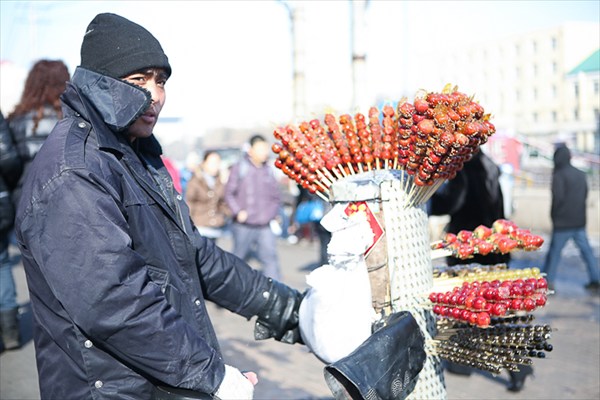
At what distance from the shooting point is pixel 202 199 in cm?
815

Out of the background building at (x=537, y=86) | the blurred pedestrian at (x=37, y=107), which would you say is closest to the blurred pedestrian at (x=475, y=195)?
the background building at (x=537, y=86)

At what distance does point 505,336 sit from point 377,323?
18.1 inches

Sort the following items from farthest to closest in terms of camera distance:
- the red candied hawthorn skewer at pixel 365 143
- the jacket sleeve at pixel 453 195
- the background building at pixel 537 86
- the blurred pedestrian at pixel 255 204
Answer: the blurred pedestrian at pixel 255 204 < the jacket sleeve at pixel 453 195 < the background building at pixel 537 86 < the red candied hawthorn skewer at pixel 365 143

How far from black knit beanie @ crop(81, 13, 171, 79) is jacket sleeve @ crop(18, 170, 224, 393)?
1.49 feet

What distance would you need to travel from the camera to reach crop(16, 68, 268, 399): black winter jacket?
5.65 feet

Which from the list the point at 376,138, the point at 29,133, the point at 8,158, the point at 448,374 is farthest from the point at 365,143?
the point at 29,133

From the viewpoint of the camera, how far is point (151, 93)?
→ 2.08 m

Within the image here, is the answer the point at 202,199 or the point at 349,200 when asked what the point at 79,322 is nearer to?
the point at 349,200

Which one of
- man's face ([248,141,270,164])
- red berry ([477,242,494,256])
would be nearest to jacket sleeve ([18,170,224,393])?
red berry ([477,242,494,256])

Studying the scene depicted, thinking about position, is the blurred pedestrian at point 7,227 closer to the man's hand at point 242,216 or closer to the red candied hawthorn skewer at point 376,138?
the man's hand at point 242,216

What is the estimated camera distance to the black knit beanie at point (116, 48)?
203 centimetres

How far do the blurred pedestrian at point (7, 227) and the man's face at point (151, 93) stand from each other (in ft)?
10.5

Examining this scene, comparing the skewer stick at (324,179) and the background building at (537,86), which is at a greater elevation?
the background building at (537,86)

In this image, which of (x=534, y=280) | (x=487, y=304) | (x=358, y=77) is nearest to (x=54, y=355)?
(x=487, y=304)
